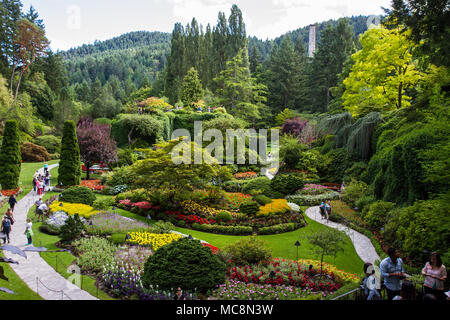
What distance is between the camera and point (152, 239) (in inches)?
517

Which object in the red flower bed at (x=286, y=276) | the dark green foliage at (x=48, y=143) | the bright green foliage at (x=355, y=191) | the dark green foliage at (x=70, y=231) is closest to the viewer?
the red flower bed at (x=286, y=276)

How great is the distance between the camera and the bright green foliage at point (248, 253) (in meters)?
11.3

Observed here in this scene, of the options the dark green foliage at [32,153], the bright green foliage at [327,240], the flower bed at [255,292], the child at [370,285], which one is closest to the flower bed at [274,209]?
the bright green foliage at [327,240]

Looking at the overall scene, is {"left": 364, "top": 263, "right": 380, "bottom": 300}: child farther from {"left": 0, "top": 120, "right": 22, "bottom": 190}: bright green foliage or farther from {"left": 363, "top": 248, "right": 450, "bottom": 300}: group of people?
{"left": 0, "top": 120, "right": 22, "bottom": 190}: bright green foliage

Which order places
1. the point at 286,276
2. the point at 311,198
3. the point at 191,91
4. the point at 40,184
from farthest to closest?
the point at 191,91
the point at 311,198
the point at 40,184
the point at 286,276

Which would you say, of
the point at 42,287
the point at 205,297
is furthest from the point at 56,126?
the point at 205,297

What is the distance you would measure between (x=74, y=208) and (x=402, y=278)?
48.1ft

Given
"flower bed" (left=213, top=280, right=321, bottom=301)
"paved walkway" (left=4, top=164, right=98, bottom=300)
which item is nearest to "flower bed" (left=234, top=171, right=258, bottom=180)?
"paved walkway" (left=4, top=164, right=98, bottom=300)

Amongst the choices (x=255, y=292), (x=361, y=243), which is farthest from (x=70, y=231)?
(x=361, y=243)

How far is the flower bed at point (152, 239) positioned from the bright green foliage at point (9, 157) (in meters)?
10.5

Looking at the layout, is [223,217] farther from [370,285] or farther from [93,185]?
[93,185]

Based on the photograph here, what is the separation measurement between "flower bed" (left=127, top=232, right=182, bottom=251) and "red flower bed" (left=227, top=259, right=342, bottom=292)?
3255 mm

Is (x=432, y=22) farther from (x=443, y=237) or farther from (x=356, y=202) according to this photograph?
(x=356, y=202)

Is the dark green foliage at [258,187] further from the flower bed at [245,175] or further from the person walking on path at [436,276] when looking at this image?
the person walking on path at [436,276]
